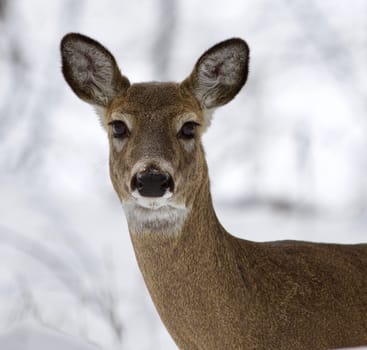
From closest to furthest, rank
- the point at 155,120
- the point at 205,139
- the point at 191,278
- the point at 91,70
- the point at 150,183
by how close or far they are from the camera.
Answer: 1. the point at 150,183
2. the point at 191,278
3. the point at 155,120
4. the point at 91,70
5. the point at 205,139

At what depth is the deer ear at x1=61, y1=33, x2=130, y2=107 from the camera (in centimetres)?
A: 530

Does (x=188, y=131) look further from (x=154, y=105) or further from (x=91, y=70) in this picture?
(x=91, y=70)

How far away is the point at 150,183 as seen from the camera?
15.0 ft

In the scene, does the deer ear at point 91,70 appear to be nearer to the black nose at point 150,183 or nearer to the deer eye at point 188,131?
the deer eye at point 188,131

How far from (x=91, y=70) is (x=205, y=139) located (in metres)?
4.52

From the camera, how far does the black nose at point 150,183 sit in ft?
15.0

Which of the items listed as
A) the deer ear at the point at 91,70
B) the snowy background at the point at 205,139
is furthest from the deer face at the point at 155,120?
the snowy background at the point at 205,139

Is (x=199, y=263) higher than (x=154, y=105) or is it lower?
lower

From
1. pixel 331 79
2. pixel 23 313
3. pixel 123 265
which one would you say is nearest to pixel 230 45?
pixel 23 313

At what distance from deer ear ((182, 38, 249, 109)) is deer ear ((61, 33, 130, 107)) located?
1.04 ft

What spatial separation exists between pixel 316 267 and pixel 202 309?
0.61m

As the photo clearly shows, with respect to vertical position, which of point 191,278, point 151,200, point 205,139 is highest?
point 205,139

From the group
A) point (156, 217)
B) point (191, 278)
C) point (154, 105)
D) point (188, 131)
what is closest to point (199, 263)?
point (191, 278)

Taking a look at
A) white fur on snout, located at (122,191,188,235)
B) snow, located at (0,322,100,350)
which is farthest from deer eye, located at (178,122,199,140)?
snow, located at (0,322,100,350)
